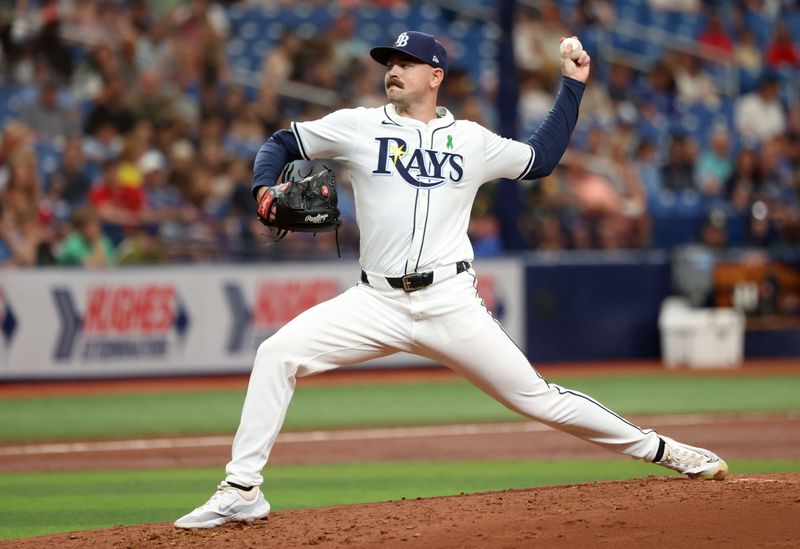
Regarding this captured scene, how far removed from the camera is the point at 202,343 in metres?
13.1

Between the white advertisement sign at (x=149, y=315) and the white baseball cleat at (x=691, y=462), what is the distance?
25.9 ft

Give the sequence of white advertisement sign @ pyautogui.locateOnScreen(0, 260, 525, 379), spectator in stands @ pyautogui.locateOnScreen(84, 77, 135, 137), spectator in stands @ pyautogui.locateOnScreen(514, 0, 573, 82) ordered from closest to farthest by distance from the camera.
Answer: white advertisement sign @ pyautogui.locateOnScreen(0, 260, 525, 379) → spectator in stands @ pyautogui.locateOnScreen(84, 77, 135, 137) → spectator in stands @ pyautogui.locateOnScreen(514, 0, 573, 82)

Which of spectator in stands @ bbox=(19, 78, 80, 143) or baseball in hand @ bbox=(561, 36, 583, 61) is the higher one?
spectator in stands @ bbox=(19, 78, 80, 143)

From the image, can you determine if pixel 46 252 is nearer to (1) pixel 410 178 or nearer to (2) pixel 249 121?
(2) pixel 249 121

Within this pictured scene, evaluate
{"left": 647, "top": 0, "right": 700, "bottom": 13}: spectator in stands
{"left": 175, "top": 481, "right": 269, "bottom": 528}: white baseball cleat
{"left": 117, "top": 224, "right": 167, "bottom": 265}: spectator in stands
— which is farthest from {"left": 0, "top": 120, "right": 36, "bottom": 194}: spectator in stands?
{"left": 647, "top": 0, "right": 700, "bottom": 13}: spectator in stands

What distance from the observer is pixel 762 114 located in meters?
17.9

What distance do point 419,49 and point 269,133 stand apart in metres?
9.48

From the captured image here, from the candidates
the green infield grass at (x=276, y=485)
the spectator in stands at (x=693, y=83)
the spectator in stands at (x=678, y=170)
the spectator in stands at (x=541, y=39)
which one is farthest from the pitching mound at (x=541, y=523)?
the spectator in stands at (x=693, y=83)

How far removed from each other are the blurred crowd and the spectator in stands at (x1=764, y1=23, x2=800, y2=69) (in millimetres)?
31

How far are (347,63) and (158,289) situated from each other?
14.3ft

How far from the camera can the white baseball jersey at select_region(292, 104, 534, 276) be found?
5344mm

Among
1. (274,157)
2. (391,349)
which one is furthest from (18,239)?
(391,349)

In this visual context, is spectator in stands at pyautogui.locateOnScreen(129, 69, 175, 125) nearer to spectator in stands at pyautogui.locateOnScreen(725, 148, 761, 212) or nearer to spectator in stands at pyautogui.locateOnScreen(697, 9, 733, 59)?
spectator in stands at pyautogui.locateOnScreen(725, 148, 761, 212)

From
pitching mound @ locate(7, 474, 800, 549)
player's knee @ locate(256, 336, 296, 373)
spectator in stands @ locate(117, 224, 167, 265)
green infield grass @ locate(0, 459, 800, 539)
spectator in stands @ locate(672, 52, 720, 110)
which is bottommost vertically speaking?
green infield grass @ locate(0, 459, 800, 539)
